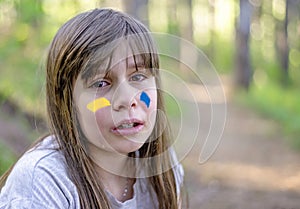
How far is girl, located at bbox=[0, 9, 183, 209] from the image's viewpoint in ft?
4.21

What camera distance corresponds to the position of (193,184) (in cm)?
453

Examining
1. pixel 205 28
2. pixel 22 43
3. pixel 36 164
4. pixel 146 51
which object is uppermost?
pixel 205 28

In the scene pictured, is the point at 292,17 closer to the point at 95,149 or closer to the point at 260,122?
the point at 260,122

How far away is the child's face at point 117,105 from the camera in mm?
1290

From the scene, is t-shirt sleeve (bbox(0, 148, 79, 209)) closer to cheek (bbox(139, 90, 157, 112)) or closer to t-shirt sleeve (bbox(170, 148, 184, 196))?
cheek (bbox(139, 90, 157, 112))

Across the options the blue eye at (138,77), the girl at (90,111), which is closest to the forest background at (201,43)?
the girl at (90,111)

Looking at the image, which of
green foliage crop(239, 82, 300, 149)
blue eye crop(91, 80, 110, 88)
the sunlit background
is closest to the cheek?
blue eye crop(91, 80, 110, 88)

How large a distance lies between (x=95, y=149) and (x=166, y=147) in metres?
0.27

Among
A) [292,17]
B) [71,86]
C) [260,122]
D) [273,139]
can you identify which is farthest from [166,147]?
[292,17]

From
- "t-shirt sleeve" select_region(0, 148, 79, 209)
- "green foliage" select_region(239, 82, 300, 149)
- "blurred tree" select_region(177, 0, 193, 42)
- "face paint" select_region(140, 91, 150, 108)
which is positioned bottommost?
"t-shirt sleeve" select_region(0, 148, 79, 209)

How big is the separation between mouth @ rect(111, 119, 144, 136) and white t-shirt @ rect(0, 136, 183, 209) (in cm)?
18

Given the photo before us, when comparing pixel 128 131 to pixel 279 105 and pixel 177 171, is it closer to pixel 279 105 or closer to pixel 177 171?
pixel 177 171

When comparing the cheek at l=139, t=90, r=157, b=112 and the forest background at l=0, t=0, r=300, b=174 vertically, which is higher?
the forest background at l=0, t=0, r=300, b=174

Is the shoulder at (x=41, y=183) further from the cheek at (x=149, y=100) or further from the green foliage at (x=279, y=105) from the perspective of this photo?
the green foliage at (x=279, y=105)
